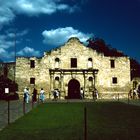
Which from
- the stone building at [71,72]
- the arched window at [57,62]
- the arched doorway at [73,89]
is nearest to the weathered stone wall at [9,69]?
the stone building at [71,72]

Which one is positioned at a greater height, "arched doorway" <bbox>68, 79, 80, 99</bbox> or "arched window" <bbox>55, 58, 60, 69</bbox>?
"arched window" <bbox>55, 58, 60, 69</bbox>

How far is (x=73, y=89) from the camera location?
48.0 meters

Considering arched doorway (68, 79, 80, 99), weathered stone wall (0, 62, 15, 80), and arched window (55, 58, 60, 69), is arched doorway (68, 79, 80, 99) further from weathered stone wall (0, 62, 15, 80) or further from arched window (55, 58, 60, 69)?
weathered stone wall (0, 62, 15, 80)

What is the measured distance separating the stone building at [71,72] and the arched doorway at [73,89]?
1.02ft

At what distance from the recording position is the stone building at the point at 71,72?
46.7 m

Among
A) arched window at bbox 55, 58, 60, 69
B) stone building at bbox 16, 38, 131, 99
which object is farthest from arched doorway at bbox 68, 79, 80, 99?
arched window at bbox 55, 58, 60, 69

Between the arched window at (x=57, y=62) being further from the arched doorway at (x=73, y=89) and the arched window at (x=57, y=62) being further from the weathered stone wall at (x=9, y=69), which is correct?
the weathered stone wall at (x=9, y=69)

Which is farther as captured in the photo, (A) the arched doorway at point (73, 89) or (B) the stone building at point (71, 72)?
(A) the arched doorway at point (73, 89)

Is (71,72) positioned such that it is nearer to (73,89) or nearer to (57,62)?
(57,62)

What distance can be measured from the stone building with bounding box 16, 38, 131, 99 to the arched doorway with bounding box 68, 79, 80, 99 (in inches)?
12.3

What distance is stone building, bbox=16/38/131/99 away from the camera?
46.7 m

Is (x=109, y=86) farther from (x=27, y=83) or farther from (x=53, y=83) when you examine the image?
(x=27, y=83)

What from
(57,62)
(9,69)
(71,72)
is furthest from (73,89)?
(9,69)

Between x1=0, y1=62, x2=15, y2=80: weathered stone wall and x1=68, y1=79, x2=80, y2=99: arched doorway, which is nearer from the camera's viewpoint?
x1=0, y1=62, x2=15, y2=80: weathered stone wall
